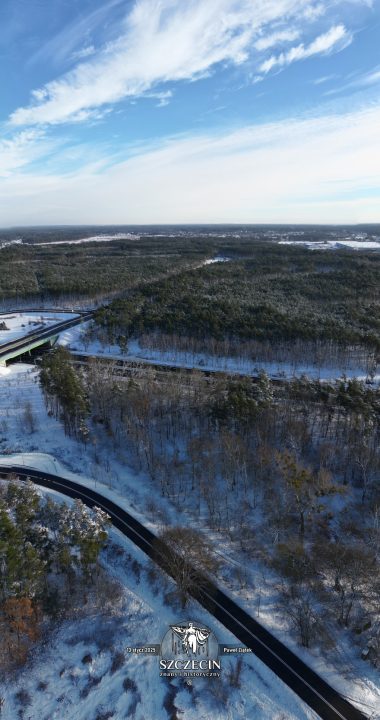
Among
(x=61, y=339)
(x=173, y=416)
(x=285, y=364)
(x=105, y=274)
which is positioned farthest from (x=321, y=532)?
(x=105, y=274)

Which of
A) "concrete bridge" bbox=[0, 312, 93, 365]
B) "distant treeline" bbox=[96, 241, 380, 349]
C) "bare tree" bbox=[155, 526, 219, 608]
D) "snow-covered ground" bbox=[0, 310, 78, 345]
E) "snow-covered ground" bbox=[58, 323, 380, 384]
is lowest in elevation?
"bare tree" bbox=[155, 526, 219, 608]

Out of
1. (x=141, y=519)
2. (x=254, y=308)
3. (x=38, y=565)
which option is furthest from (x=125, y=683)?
(x=254, y=308)

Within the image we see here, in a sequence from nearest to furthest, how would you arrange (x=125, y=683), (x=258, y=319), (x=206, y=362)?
1. (x=125, y=683)
2. (x=206, y=362)
3. (x=258, y=319)

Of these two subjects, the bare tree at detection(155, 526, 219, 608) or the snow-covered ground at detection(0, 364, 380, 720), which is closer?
the snow-covered ground at detection(0, 364, 380, 720)

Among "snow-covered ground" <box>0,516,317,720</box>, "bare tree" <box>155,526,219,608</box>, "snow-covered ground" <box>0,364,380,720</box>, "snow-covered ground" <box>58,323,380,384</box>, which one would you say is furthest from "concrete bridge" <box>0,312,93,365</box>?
"snow-covered ground" <box>0,516,317,720</box>

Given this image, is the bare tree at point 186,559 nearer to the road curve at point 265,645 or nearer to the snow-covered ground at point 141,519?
the road curve at point 265,645

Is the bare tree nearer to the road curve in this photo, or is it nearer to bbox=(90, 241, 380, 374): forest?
the road curve

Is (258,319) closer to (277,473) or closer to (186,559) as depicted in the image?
(277,473)
